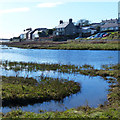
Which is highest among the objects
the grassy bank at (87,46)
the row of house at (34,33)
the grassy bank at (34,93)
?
the row of house at (34,33)

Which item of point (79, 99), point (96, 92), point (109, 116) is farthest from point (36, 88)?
point (109, 116)

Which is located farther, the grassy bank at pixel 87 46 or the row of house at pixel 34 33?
the row of house at pixel 34 33

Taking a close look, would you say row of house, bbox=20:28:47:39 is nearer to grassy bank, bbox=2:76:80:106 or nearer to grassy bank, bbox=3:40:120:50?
grassy bank, bbox=3:40:120:50

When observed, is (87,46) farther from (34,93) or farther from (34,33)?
(34,33)

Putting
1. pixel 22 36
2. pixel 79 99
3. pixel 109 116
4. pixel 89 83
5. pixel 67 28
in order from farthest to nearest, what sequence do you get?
pixel 22 36 → pixel 67 28 → pixel 89 83 → pixel 79 99 → pixel 109 116

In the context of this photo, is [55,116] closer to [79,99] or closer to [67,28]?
[79,99]

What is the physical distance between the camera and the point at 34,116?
1068cm

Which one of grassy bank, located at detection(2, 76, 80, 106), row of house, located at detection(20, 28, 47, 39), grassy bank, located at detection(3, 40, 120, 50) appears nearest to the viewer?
grassy bank, located at detection(2, 76, 80, 106)

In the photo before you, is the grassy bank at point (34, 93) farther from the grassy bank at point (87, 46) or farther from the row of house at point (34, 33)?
the row of house at point (34, 33)

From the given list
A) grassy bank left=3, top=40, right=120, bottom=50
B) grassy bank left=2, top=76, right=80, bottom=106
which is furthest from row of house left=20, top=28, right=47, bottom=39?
grassy bank left=2, top=76, right=80, bottom=106

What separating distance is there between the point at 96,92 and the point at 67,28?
4332 inches

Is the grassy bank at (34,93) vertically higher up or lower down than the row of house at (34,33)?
lower down

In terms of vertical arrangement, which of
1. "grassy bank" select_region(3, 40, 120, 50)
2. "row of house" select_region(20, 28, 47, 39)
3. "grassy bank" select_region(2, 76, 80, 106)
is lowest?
"grassy bank" select_region(2, 76, 80, 106)

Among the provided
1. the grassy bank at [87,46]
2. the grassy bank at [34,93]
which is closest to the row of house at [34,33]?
the grassy bank at [87,46]
